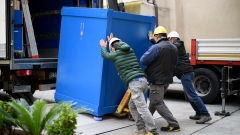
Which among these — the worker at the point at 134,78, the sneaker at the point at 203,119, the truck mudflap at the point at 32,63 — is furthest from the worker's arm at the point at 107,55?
the truck mudflap at the point at 32,63

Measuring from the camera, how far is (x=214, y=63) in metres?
9.15

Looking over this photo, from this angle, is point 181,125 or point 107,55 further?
point 181,125

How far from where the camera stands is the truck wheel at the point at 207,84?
9.13m

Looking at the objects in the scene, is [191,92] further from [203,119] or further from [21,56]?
[21,56]

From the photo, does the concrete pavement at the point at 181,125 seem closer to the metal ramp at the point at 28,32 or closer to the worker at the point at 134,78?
the worker at the point at 134,78

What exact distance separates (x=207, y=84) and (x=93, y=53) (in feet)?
12.5

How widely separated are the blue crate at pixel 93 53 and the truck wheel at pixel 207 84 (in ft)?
8.18

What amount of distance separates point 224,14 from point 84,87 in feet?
15.5

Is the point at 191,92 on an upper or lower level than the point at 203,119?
upper

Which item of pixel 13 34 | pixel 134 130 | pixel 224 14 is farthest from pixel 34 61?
pixel 224 14

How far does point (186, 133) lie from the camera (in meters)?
6.32

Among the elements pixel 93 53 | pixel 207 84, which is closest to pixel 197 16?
pixel 207 84

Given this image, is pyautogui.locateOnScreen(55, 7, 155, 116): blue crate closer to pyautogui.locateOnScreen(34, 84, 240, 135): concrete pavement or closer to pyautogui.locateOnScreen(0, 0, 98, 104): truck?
pyautogui.locateOnScreen(34, 84, 240, 135): concrete pavement

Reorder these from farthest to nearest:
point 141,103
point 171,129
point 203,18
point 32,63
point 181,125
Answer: point 203,18
point 32,63
point 181,125
point 171,129
point 141,103
